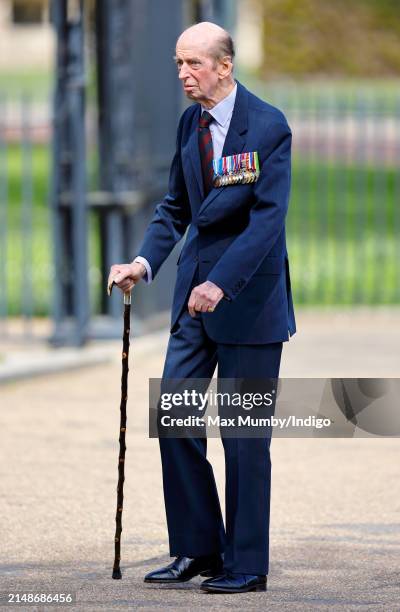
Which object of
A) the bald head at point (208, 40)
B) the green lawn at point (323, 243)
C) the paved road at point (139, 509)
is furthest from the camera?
the green lawn at point (323, 243)

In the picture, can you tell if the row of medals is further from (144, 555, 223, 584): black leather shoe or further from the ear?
(144, 555, 223, 584): black leather shoe

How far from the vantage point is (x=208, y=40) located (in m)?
5.43

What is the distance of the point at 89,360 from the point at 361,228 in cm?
1358

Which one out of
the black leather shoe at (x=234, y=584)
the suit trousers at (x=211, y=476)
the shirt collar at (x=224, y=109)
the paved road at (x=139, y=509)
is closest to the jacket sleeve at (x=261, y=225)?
the shirt collar at (x=224, y=109)

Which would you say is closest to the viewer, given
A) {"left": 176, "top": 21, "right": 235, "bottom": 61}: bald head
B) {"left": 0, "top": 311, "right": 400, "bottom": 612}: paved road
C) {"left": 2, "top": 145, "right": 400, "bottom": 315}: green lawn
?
{"left": 176, "top": 21, "right": 235, "bottom": 61}: bald head

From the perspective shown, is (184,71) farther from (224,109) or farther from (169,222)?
(169,222)

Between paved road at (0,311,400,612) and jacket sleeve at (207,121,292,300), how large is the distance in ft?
3.48

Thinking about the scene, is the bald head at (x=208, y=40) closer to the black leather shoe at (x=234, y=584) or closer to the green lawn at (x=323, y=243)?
the black leather shoe at (x=234, y=584)

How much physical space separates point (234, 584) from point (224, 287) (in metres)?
1.00

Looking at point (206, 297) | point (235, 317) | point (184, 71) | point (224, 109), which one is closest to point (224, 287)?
point (206, 297)

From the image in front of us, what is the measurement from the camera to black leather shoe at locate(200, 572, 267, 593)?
5.62m

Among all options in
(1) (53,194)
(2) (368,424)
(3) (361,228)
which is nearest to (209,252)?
(2) (368,424)

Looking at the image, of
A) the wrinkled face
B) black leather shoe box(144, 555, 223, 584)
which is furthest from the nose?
black leather shoe box(144, 555, 223, 584)

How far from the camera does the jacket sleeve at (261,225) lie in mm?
5453
